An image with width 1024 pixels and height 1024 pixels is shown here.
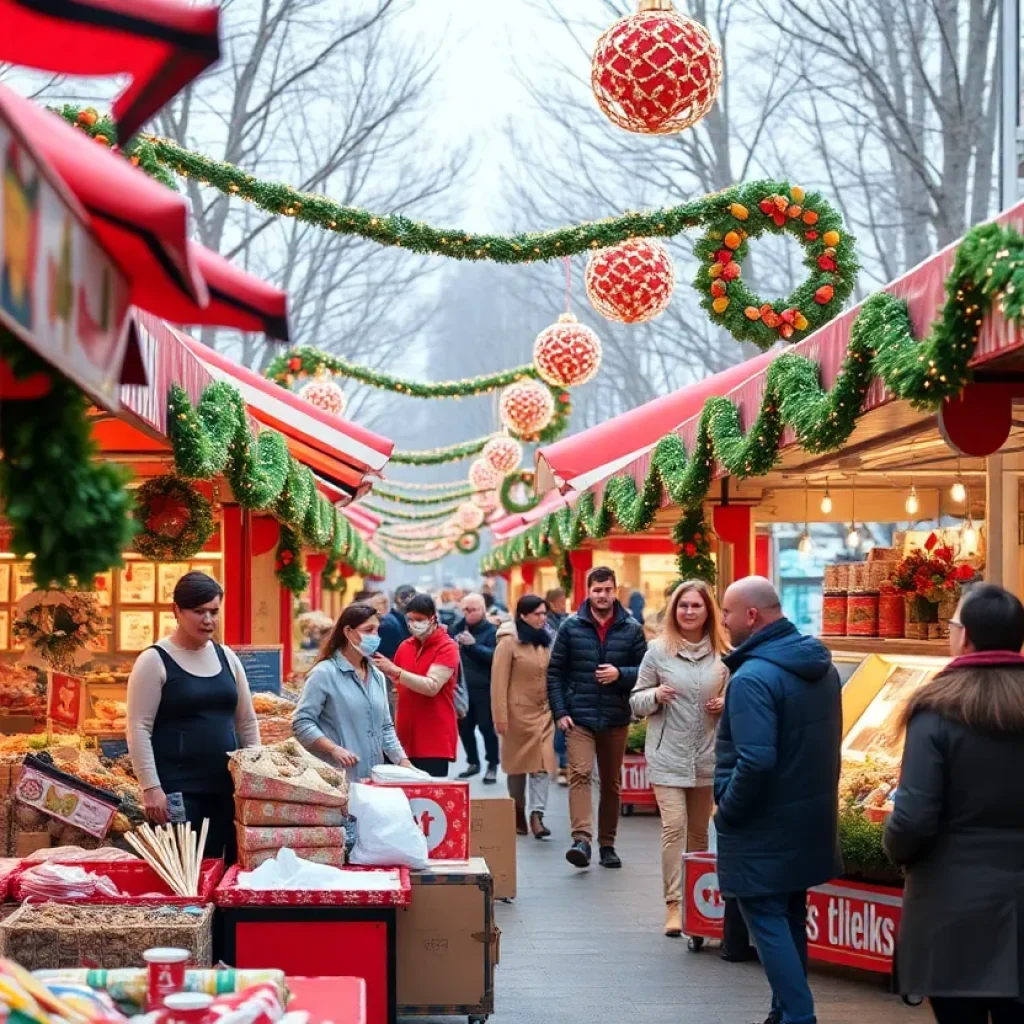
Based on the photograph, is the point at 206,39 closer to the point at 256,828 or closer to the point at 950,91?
the point at 256,828

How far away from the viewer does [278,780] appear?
6.31m

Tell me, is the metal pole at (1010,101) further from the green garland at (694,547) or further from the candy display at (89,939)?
the candy display at (89,939)

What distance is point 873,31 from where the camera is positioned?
67.0 feet

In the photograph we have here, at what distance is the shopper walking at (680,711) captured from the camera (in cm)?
891

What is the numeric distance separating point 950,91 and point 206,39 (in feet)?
58.8

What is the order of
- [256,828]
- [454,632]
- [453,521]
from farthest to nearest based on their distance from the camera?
[453,521] → [454,632] → [256,828]

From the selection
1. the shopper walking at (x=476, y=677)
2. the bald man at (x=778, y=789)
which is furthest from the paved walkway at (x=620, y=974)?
the shopper walking at (x=476, y=677)

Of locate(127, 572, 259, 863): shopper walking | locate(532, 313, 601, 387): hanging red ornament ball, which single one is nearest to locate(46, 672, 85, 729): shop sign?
locate(127, 572, 259, 863): shopper walking

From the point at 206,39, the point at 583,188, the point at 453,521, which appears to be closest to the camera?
the point at 206,39

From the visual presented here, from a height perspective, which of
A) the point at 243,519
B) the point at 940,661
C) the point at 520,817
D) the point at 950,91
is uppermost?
the point at 950,91

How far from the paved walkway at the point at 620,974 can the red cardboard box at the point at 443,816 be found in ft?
2.55

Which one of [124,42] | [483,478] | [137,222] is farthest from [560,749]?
[483,478]

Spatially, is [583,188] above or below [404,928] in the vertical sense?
above

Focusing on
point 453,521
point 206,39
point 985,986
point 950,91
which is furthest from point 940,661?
point 453,521
